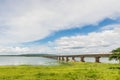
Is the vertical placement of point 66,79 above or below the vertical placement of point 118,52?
below

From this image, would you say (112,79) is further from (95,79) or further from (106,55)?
(106,55)

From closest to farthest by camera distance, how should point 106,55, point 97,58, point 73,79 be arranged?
point 73,79, point 106,55, point 97,58

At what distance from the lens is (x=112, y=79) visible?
27906mm

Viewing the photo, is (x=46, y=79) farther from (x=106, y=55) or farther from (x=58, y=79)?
(x=106, y=55)

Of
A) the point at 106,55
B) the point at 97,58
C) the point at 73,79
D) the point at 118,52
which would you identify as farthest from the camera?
the point at 97,58

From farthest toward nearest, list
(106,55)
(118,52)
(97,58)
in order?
(97,58) → (106,55) → (118,52)

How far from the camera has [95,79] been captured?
28094mm

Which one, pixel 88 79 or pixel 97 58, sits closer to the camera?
pixel 88 79

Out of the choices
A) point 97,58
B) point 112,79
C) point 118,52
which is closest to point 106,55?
point 97,58

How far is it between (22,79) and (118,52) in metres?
32.5

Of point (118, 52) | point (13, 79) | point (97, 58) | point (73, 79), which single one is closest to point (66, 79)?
point (73, 79)

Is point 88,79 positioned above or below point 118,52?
below

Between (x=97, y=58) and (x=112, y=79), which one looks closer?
(x=112, y=79)

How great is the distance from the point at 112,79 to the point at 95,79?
2.14 meters
